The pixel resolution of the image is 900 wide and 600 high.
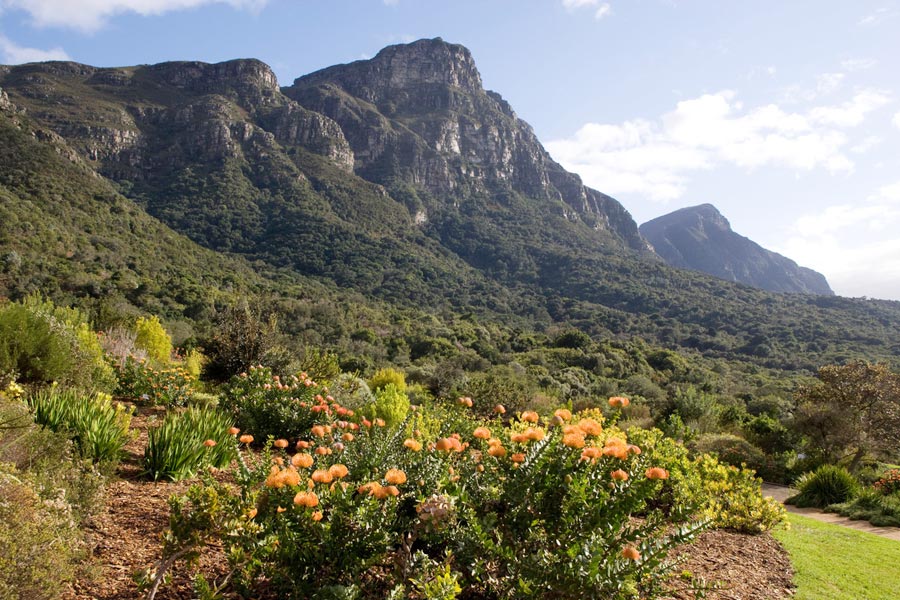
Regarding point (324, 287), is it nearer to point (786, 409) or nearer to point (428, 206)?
point (428, 206)

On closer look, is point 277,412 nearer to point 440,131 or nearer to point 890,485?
point 890,485

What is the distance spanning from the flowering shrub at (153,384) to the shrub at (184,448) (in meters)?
3.01

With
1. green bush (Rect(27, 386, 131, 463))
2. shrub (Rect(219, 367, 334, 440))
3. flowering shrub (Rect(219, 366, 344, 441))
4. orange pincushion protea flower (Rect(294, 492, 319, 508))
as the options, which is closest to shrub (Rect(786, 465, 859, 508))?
flowering shrub (Rect(219, 366, 344, 441))

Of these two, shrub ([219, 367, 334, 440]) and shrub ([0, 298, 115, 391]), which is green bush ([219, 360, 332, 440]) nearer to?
shrub ([219, 367, 334, 440])

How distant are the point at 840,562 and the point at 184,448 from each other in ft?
21.1

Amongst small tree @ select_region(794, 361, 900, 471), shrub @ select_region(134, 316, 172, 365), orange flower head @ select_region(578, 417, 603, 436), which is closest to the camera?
orange flower head @ select_region(578, 417, 603, 436)

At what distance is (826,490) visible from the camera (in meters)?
9.23

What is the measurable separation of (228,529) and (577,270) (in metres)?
75.4

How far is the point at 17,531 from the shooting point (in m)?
2.28

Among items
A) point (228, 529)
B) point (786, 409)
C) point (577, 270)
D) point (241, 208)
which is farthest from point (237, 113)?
point (228, 529)

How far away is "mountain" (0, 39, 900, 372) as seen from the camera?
4072 cm

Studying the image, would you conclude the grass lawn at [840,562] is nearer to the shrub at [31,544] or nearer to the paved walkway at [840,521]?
the paved walkway at [840,521]

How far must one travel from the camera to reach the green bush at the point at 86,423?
159 inches

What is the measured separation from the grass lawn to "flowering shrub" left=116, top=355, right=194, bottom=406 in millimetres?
7863
